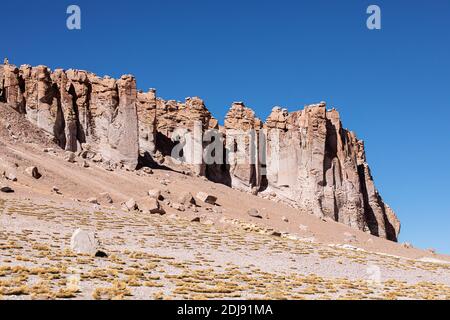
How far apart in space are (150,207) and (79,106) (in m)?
34.0

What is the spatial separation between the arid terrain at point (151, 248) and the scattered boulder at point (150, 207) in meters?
0.85

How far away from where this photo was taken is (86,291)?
19.6m

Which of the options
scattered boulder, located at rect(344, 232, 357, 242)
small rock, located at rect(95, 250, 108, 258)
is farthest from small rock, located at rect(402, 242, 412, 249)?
small rock, located at rect(95, 250, 108, 258)

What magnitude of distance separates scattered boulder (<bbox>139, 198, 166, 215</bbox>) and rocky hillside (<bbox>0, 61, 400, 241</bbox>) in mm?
20704

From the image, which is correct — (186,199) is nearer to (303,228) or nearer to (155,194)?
(155,194)

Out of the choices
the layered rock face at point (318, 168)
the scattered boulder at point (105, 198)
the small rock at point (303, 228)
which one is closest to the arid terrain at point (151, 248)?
the scattered boulder at point (105, 198)

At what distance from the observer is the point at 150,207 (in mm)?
53812

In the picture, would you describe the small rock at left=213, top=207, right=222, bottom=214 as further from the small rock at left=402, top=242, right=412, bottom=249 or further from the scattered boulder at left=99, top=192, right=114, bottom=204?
the small rock at left=402, top=242, right=412, bottom=249

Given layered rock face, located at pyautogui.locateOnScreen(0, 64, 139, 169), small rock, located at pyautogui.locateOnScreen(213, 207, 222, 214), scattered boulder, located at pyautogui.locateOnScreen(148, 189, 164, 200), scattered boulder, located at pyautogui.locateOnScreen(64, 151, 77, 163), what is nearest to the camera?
scattered boulder, located at pyautogui.locateOnScreen(148, 189, 164, 200)

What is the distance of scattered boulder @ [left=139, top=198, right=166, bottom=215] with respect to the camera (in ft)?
174

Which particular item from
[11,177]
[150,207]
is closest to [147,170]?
[150,207]

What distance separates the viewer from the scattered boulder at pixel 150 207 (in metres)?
53.2
